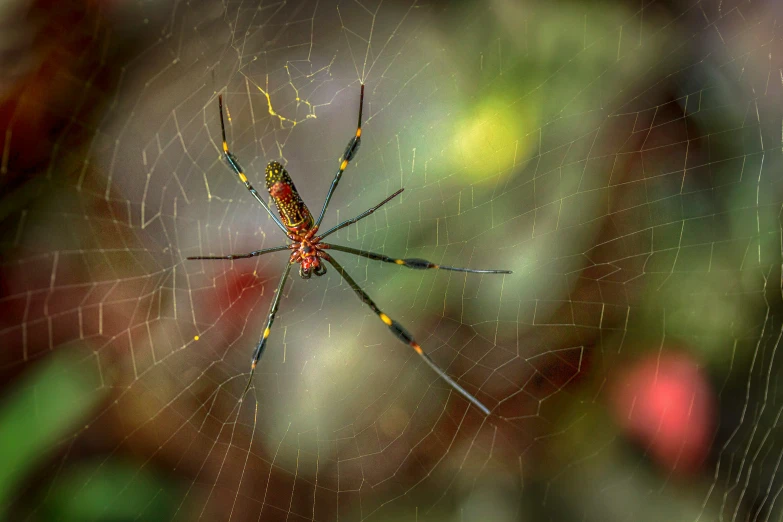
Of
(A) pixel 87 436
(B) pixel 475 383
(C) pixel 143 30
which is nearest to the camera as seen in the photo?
(A) pixel 87 436

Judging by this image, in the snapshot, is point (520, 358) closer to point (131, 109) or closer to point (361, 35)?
point (361, 35)

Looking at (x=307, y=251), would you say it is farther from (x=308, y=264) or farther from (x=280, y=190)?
(x=280, y=190)

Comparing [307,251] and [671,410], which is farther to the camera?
[307,251]

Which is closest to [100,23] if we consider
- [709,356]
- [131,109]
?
[131,109]

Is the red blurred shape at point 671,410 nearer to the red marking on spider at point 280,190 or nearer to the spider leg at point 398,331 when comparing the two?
the spider leg at point 398,331

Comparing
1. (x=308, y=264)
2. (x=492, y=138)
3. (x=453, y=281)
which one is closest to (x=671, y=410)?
(x=453, y=281)
